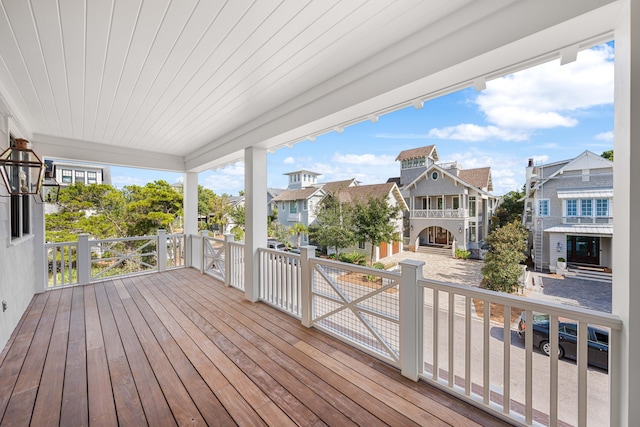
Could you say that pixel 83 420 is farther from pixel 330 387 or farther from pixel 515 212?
pixel 515 212

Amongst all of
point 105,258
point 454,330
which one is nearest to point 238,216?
point 105,258

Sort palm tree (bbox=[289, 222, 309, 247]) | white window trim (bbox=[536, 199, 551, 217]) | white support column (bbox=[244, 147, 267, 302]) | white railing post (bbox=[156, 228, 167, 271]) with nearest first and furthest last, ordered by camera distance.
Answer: white window trim (bbox=[536, 199, 551, 217])
white support column (bbox=[244, 147, 267, 302])
palm tree (bbox=[289, 222, 309, 247])
white railing post (bbox=[156, 228, 167, 271])

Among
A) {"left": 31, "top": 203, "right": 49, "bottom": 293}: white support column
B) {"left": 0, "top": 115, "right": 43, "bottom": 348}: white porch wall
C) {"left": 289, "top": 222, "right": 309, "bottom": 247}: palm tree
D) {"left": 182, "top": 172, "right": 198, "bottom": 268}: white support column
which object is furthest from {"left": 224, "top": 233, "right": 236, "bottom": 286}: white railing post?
{"left": 31, "top": 203, "right": 49, "bottom": 293}: white support column

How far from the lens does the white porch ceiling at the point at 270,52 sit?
1494 mm

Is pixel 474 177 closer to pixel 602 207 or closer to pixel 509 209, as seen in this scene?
pixel 509 209

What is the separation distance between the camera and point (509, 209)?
6.73 feet

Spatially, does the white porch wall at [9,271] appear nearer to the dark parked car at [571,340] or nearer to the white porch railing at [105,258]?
the white porch railing at [105,258]

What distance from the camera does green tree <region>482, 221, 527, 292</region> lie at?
1941mm

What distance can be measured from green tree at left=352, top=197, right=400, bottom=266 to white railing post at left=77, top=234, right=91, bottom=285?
4735mm

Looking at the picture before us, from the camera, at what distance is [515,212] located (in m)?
2.03

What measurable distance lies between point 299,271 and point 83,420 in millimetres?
2091

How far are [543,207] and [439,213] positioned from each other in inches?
34.6

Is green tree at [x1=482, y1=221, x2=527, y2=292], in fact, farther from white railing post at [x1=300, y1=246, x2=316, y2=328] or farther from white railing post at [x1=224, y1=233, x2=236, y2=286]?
white railing post at [x1=224, y1=233, x2=236, y2=286]

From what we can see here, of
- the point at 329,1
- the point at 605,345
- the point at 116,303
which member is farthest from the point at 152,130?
the point at 605,345
